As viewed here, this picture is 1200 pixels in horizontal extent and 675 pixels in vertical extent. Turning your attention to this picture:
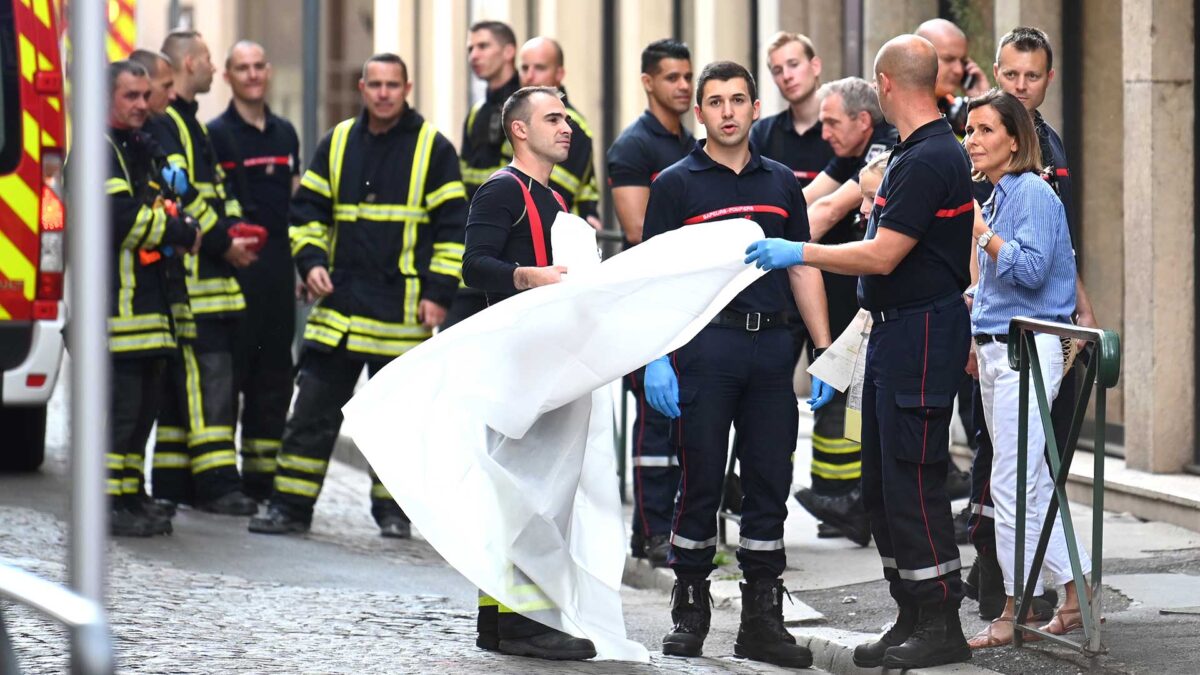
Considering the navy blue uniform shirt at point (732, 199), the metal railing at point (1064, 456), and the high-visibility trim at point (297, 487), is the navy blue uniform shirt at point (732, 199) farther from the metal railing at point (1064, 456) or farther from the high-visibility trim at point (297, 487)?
the high-visibility trim at point (297, 487)

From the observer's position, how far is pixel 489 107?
9336 mm

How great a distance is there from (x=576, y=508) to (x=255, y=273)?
4.00 metres

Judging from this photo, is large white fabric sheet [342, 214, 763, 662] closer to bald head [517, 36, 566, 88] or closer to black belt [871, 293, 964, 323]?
black belt [871, 293, 964, 323]

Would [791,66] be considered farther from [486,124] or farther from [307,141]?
[307,141]

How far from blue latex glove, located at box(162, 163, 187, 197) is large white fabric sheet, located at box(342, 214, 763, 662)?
3162 mm

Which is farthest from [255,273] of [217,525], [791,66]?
[791,66]

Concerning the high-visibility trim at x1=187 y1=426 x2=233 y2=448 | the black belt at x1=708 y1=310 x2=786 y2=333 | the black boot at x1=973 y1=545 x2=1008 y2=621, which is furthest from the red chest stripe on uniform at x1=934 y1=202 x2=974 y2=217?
the high-visibility trim at x1=187 y1=426 x2=233 y2=448

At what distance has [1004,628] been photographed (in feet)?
19.9

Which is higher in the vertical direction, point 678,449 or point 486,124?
point 486,124

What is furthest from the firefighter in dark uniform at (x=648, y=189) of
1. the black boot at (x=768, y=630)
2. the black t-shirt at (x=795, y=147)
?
the black boot at (x=768, y=630)

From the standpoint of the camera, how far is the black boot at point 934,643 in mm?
5836

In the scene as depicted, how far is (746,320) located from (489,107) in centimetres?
341

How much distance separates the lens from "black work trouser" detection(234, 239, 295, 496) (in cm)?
977

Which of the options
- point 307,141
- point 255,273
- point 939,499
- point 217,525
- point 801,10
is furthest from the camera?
point 307,141
